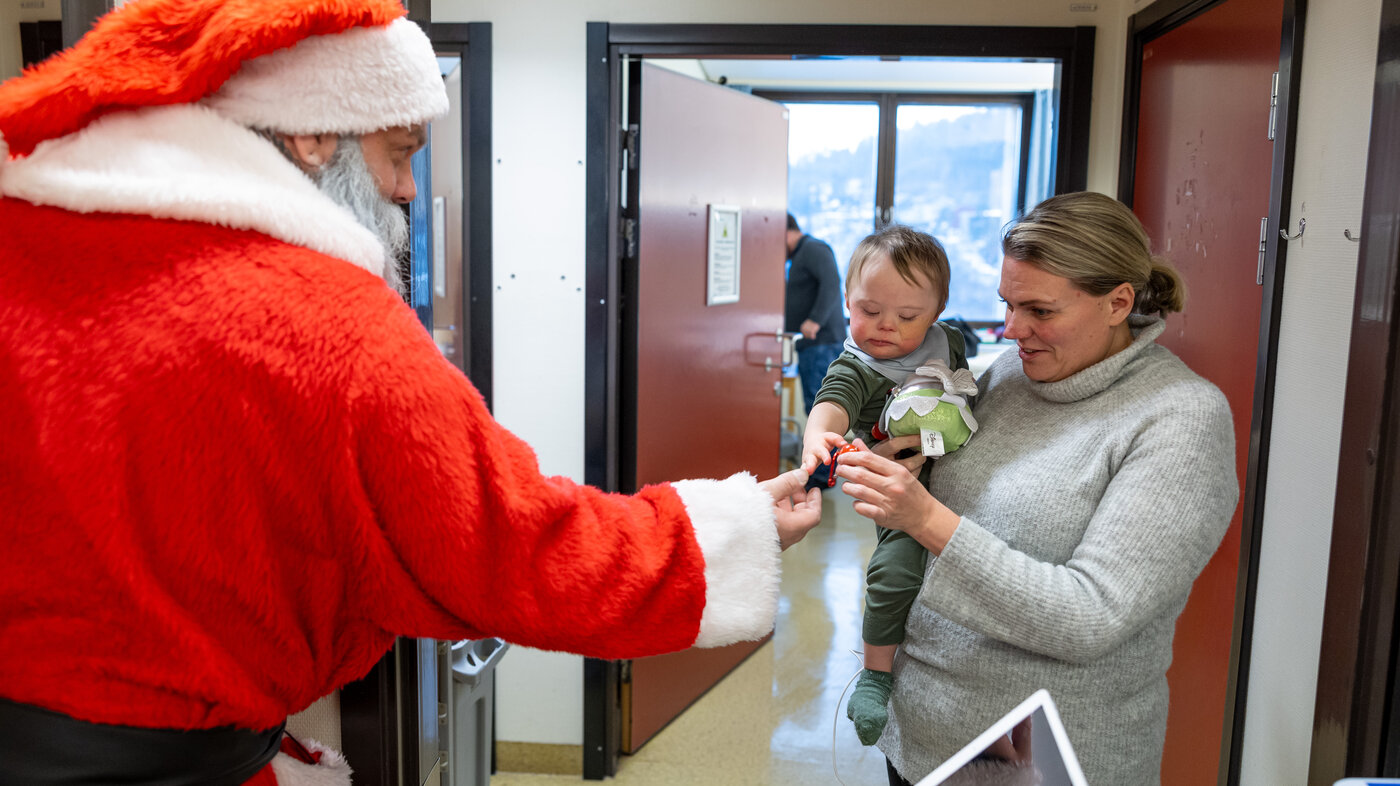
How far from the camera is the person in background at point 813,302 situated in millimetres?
4969

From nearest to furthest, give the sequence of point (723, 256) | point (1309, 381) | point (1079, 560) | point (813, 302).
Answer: point (1079, 560), point (1309, 381), point (723, 256), point (813, 302)

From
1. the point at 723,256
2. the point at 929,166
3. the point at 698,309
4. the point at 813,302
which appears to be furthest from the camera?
the point at 929,166

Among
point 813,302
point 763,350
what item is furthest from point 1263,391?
point 813,302

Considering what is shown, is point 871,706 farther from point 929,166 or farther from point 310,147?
point 929,166

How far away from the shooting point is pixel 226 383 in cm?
77

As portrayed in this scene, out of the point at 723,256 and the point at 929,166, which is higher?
the point at 929,166

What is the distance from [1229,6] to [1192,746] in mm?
1544

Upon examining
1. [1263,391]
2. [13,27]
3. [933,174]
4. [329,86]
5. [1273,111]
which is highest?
[933,174]

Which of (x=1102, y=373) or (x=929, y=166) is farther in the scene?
(x=929, y=166)

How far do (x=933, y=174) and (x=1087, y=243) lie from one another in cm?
533

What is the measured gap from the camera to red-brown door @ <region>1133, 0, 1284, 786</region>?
1.84m

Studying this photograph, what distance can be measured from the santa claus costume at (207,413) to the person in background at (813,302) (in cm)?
416

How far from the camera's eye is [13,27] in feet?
5.92

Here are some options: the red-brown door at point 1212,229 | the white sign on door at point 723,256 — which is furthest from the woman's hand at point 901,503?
the white sign on door at point 723,256
